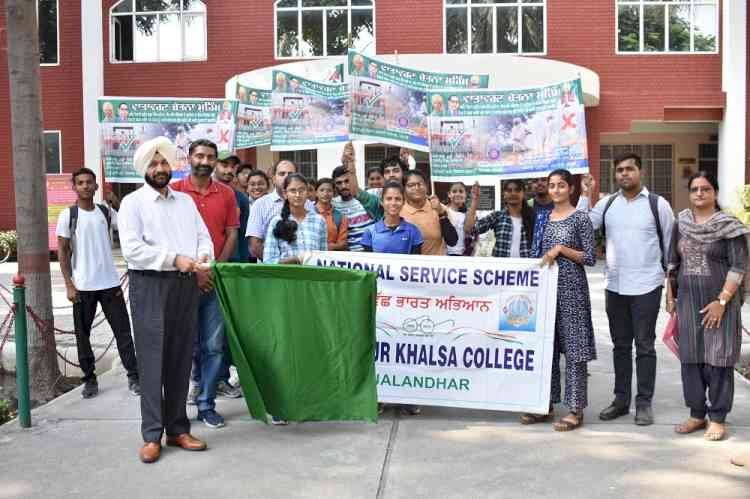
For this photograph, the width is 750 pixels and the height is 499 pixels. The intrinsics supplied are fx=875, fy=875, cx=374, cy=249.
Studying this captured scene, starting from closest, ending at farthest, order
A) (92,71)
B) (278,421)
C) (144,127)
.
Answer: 1. (278,421)
2. (144,127)
3. (92,71)

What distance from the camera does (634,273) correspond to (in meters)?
5.99

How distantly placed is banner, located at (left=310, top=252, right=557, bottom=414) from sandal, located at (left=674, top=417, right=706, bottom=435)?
2.88 ft

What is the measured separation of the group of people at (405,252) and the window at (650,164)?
18.6 meters

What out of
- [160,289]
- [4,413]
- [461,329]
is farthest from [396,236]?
[4,413]

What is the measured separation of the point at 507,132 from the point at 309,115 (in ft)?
7.67

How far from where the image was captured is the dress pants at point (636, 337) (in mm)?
5988

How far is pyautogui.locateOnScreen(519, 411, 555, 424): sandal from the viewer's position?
6.03m

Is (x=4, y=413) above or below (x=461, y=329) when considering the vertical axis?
below

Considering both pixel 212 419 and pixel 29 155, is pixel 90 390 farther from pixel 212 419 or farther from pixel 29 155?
pixel 29 155

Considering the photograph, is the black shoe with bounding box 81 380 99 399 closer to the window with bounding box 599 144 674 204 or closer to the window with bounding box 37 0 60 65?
the window with bounding box 37 0 60 65

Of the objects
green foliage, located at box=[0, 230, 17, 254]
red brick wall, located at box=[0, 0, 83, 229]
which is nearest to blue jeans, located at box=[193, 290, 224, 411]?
green foliage, located at box=[0, 230, 17, 254]

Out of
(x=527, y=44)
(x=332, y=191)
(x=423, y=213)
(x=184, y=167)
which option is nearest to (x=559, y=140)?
(x=423, y=213)

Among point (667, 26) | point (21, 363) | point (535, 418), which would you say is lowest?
point (535, 418)

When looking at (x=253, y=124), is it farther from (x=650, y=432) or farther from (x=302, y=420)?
(x=650, y=432)
